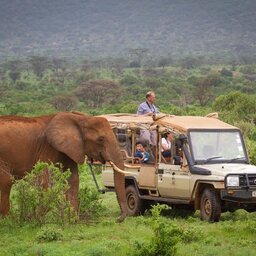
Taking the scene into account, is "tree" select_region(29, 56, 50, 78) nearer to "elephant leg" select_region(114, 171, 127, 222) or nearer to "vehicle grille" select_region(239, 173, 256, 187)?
"elephant leg" select_region(114, 171, 127, 222)

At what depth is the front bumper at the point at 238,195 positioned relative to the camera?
39.4ft

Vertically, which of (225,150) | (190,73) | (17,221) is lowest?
(17,221)

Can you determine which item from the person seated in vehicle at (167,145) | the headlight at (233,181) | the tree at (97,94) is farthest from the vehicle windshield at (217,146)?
the tree at (97,94)

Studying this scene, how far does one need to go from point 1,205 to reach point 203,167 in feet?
9.32

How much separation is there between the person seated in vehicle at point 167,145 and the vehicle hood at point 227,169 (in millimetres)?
862

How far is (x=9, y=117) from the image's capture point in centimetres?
1303

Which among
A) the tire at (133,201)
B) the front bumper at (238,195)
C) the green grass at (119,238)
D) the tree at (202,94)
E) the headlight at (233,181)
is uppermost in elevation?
the tree at (202,94)

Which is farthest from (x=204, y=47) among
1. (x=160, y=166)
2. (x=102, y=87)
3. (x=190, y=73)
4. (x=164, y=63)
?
(x=160, y=166)

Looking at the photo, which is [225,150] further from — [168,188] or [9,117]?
[9,117]

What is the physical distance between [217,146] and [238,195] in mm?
1285

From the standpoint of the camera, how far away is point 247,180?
12.1 m

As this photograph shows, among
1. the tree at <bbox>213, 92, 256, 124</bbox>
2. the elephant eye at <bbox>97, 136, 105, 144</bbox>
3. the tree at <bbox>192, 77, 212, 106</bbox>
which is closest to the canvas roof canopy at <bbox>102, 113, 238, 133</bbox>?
the elephant eye at <bbox>97, 136, 105, 144</bbox>

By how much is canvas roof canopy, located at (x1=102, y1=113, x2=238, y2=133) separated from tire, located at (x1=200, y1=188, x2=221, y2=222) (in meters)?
1.05

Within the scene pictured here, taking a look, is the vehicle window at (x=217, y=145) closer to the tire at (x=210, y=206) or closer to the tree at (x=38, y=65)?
the tire at (x=210, y=206)
